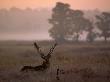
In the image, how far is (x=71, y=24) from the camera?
4609cm

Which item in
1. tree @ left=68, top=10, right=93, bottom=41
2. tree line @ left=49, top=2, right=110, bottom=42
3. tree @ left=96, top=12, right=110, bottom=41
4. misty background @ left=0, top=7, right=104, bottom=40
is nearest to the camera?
tree line @ left=49, top=2, right=110, bottom=42

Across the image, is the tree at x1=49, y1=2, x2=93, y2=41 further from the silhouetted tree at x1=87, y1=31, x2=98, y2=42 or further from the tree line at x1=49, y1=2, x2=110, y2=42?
the silhouetted tree at x1=87, y1=31, x2=98, y2=42

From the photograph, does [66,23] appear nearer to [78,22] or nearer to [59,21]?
[59,21]

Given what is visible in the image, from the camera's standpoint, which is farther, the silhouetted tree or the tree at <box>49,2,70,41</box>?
the silhouetted tree

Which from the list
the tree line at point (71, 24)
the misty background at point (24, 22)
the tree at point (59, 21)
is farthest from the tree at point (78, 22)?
the misty background at point (24, 22)

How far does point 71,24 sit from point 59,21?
217 centimetres

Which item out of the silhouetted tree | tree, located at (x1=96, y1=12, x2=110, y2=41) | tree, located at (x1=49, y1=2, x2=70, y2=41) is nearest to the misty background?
tree, located at (x1=49, y1=2, x2=70, y2=41)

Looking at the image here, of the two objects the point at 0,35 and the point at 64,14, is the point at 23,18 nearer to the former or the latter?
the point at 0,35

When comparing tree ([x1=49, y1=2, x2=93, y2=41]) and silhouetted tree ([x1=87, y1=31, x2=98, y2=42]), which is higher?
tree ([x1=49, y1=2, x2=93, y2=41])

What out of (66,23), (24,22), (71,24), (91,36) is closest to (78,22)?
(71,24)

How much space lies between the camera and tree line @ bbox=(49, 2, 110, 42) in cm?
4425

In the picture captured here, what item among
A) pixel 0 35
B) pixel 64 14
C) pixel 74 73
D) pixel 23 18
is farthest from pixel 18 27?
pixel 74 73

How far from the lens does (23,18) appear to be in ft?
241

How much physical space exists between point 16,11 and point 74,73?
58338 millimetres
